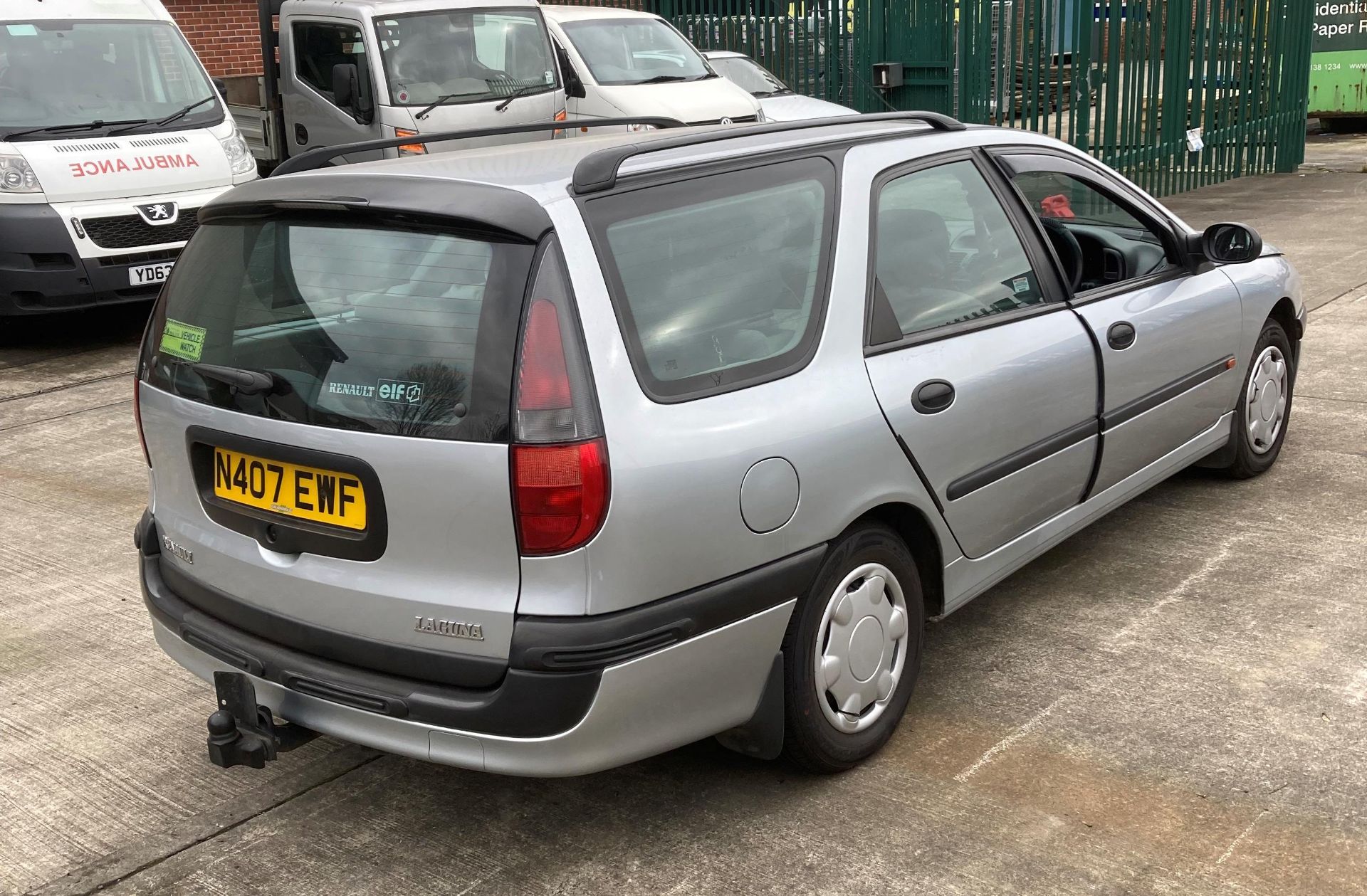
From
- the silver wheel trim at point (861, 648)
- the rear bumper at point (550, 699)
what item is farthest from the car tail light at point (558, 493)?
the silver wheel trim at point (861, 648)

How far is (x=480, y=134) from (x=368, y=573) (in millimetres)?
1556

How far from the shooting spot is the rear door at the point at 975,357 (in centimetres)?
336

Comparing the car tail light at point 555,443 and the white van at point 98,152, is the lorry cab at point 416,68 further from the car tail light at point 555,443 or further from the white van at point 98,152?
the car tail light at point 555,443

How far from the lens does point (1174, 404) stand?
4.46 m

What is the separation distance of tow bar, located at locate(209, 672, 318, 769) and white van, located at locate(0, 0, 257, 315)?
6266 mm

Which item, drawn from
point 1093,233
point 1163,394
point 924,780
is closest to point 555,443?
point 924,780

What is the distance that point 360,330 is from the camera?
284cm

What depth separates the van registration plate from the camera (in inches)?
336

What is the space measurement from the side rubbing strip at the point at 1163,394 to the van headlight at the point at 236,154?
6.74 meters

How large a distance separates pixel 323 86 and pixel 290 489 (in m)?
10.6

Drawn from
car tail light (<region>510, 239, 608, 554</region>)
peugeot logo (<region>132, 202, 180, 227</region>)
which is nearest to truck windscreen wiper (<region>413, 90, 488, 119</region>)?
peugeot logo (<region>132, 202, 180, 227</region>)

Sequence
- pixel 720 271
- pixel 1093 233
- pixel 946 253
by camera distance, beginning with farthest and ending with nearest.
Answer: pixel 1093 233 → pixel 946 253 → pixel 720 271

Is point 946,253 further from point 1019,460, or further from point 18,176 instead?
point 18,176

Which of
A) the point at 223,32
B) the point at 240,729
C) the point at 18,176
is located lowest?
the point at 240,729
